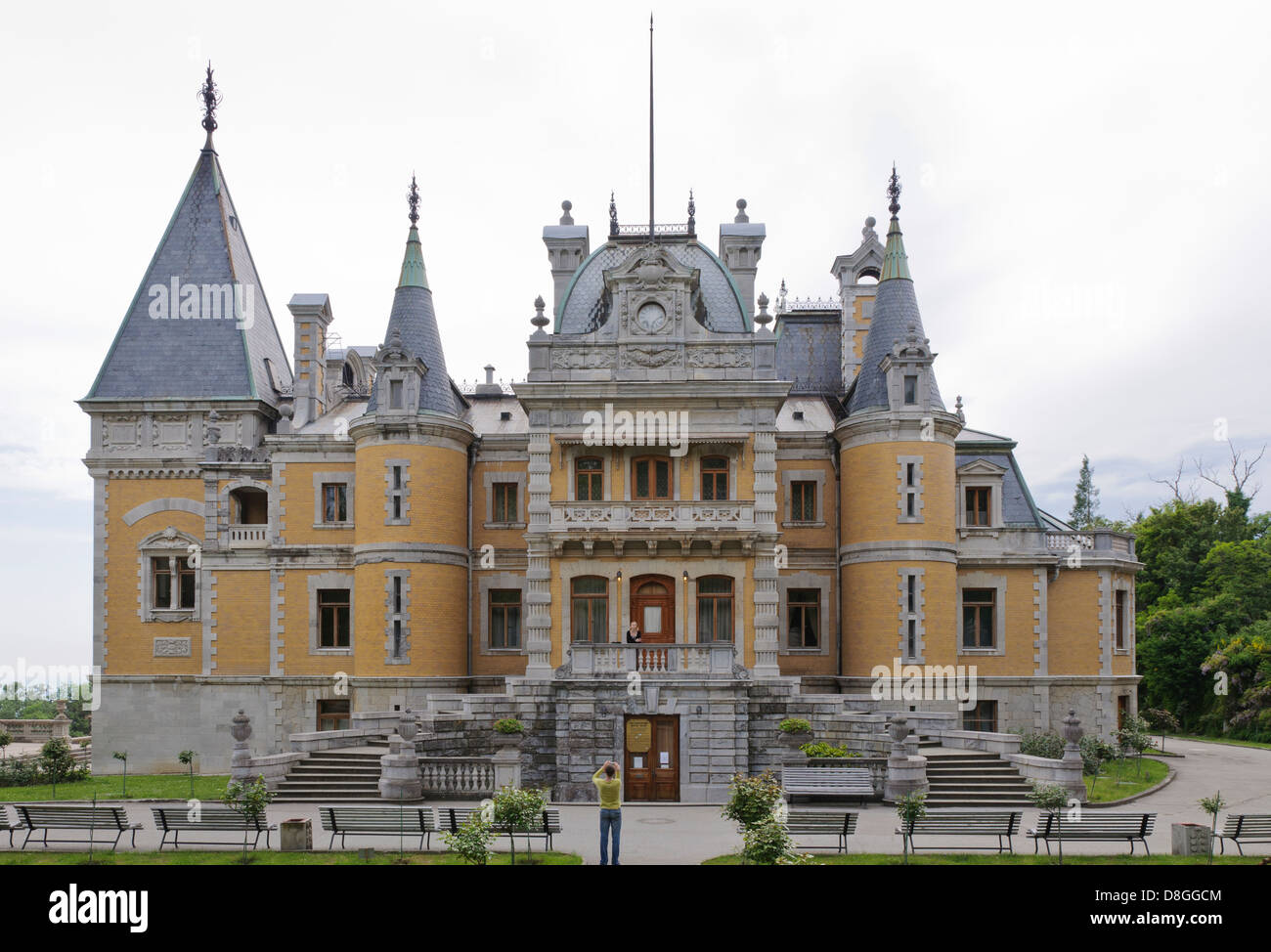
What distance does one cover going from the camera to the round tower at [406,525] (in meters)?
34.9

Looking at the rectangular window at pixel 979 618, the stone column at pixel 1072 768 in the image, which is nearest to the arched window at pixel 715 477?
the rectangular window at pixel 979 618

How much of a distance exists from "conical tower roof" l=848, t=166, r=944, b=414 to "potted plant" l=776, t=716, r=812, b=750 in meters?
11.5

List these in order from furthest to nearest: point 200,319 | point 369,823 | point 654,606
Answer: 1. point 200,319
2. point 654,606
3. point 369,823

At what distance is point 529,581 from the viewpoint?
32469 millimetres

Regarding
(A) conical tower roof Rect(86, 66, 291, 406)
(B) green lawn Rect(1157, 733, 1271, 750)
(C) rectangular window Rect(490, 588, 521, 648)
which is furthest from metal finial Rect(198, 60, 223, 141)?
(B) green lawn Rect(1157, 733, 1271, 750)

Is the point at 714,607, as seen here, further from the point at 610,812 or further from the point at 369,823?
the point at 610,812

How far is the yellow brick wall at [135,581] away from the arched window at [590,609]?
552 inches

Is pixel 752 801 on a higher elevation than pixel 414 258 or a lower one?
lower

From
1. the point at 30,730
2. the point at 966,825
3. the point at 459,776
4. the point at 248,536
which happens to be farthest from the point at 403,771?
the point at 30,730

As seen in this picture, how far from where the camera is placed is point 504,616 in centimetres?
3731

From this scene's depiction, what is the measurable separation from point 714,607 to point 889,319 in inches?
466

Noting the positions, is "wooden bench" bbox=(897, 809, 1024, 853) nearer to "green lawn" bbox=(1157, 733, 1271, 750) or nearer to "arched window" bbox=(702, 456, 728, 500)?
"arched window" bbox=(702, 456, 728, 500)

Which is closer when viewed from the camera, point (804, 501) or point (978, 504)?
point (804, 501)

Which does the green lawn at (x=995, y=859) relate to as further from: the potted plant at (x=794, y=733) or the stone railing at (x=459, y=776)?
the stone railing at (x=459, y=776)
